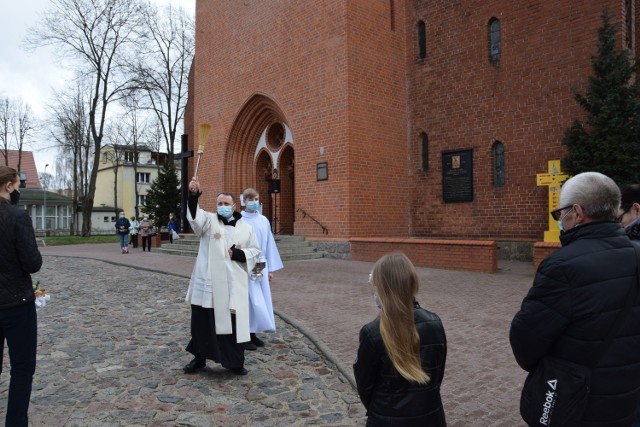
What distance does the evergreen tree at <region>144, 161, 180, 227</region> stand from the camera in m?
26.5

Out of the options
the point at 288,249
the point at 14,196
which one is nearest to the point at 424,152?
the point at 288,249

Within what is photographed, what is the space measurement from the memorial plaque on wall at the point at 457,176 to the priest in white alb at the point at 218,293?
12.0m

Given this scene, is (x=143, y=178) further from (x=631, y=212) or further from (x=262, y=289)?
(x=631, y=212)

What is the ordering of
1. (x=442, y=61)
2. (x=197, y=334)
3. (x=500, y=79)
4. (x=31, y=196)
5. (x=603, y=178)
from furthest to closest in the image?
1. (x=31, y=196)
2. (x=442, y=61)
3. (x=500, y=79)
4. (x=197, y=334)
5. (x=603, y=178)

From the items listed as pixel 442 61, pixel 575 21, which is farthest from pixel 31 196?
pixel 575 21

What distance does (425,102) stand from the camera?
16.8m

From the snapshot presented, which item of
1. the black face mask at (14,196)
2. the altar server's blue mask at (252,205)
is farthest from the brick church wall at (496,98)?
the black face mask at (14,196)

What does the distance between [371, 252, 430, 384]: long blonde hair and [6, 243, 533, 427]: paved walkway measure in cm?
188

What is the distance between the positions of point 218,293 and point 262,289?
1.22m

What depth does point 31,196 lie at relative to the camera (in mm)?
47812

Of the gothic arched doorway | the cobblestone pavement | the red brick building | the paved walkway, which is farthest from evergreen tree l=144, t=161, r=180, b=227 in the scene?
the cobblestone pavement

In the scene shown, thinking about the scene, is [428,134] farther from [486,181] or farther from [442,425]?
[442,425]

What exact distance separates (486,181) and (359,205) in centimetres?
394

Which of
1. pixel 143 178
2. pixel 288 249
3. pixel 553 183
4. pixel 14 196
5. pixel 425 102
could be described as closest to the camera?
pixel 14 196
